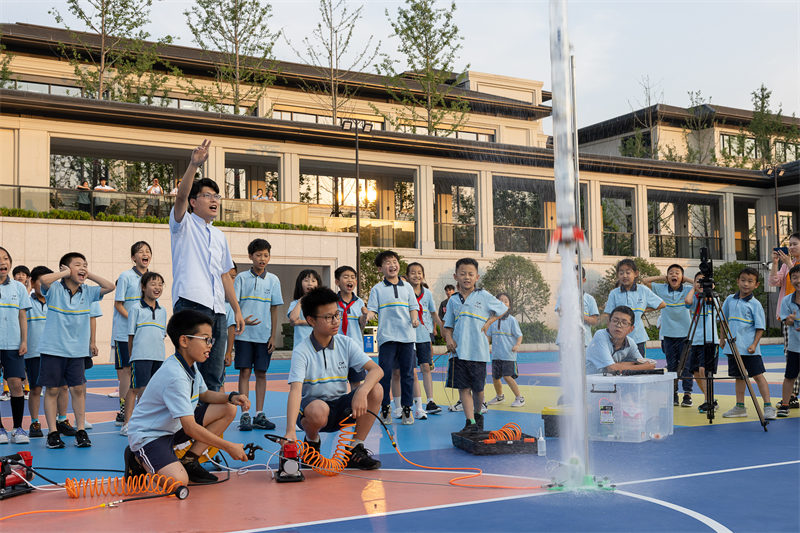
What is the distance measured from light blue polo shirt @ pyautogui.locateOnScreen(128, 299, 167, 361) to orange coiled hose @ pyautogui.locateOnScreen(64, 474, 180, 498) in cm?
269

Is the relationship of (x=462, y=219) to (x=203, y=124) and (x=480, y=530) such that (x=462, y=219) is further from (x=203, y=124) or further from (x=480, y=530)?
(x=480, y=530)

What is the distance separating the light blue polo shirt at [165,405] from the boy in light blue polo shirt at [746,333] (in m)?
6.31

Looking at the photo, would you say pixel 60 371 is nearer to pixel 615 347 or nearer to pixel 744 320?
pixel 615 347

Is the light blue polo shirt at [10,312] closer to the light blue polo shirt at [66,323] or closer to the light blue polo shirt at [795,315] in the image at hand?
the light blue polo shirt at [66,323]

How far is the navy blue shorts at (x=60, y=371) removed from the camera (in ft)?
25.5

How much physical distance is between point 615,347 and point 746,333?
181 cm

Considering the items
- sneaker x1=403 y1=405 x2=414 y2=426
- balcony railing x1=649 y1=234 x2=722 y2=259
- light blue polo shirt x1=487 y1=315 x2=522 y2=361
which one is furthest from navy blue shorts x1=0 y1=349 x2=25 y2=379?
balcony railing x1=649 y1=234 x2=722 y2=259

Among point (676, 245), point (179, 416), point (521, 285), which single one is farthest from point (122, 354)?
point (676, 245)

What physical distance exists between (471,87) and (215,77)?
1543 cm

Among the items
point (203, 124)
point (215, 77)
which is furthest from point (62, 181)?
point (215, 77)

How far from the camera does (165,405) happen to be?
5.43m

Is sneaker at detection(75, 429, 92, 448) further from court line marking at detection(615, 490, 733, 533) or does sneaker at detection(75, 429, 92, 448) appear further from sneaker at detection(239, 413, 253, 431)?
court line marking at detection(615, 490, 733, 533)

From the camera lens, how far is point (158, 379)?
538cm

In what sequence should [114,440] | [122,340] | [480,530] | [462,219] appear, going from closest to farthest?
[480,530], [114,440], [122,340], [462,219]
